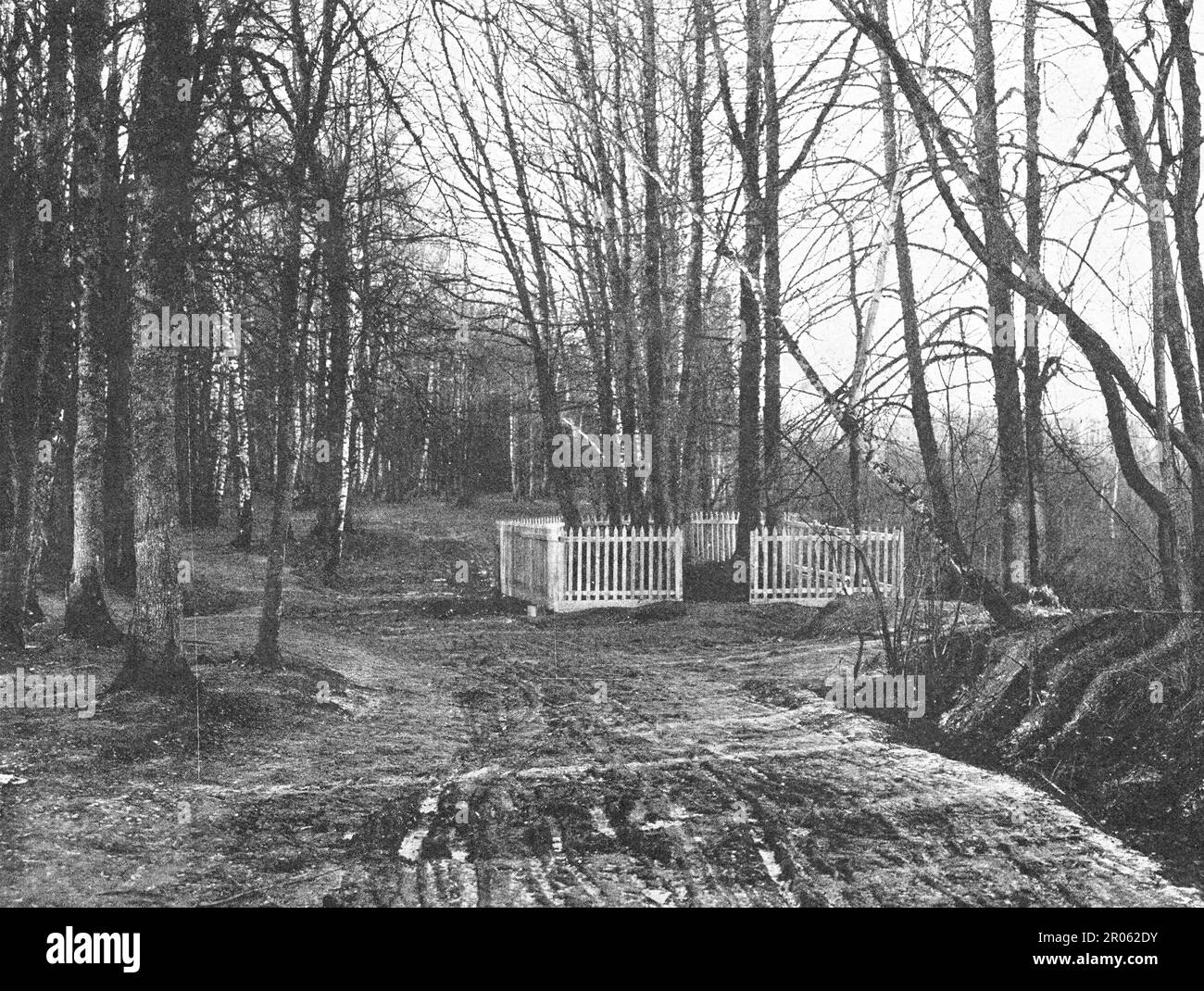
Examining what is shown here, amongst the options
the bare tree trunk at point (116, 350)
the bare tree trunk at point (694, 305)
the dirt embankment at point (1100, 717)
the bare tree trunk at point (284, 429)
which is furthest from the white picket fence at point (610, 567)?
the dirt embankment at point (1100, 717)

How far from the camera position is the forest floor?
4.93 meters

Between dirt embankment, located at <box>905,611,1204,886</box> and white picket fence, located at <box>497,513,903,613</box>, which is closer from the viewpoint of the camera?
dirt embankment, located at <box>905,611,1204,886</box>

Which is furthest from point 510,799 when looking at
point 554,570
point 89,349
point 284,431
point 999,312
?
point 554,570

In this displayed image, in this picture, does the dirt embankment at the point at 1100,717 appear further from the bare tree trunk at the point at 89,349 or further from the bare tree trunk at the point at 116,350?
the bare tree trunk at the point at 89,349

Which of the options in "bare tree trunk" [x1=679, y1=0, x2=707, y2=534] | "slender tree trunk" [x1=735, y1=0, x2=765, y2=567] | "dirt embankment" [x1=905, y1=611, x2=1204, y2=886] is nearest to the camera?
"dirt embankment" [x1=905, y1=611, x2=1204, y2=886]

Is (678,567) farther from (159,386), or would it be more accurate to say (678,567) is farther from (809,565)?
(159,386)

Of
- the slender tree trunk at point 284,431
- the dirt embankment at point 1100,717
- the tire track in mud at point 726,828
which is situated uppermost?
the slender tree trunk at point 284,431

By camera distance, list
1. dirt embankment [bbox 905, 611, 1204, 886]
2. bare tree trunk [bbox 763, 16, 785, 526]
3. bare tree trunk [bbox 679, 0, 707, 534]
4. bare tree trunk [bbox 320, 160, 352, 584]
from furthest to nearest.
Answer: bare tree trunk [bbox 679, 0, 707, 534]
bare tree trunk [bbox 320, 160, 352, 584]
bare tree trunk [bbox 763, 16, 785, 526]
dirt embankment [bbox 905, 611, 1204, 886]

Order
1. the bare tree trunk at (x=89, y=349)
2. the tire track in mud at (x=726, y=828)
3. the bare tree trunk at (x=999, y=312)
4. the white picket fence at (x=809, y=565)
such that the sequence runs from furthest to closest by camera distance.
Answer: the white picket fence at (x=809, y=565) < the bare tree trunk at (x=89, y=349) < the bare tree trunk at (x=999, y=312) < the tire track in mud at (x=726, y=828)

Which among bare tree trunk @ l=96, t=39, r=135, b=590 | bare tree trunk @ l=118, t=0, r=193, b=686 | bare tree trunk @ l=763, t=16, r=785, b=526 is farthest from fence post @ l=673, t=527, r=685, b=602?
bare tree trunk @ l=118, t=0, r=193, b=686

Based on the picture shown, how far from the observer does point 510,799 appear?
649 cm

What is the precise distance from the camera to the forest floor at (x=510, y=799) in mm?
4926

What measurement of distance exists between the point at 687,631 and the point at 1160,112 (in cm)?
917

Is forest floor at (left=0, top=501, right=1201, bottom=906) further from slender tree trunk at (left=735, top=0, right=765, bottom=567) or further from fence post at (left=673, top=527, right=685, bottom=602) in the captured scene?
slender tree trunk at (left=735, top=0, right=765, bottom=567)
